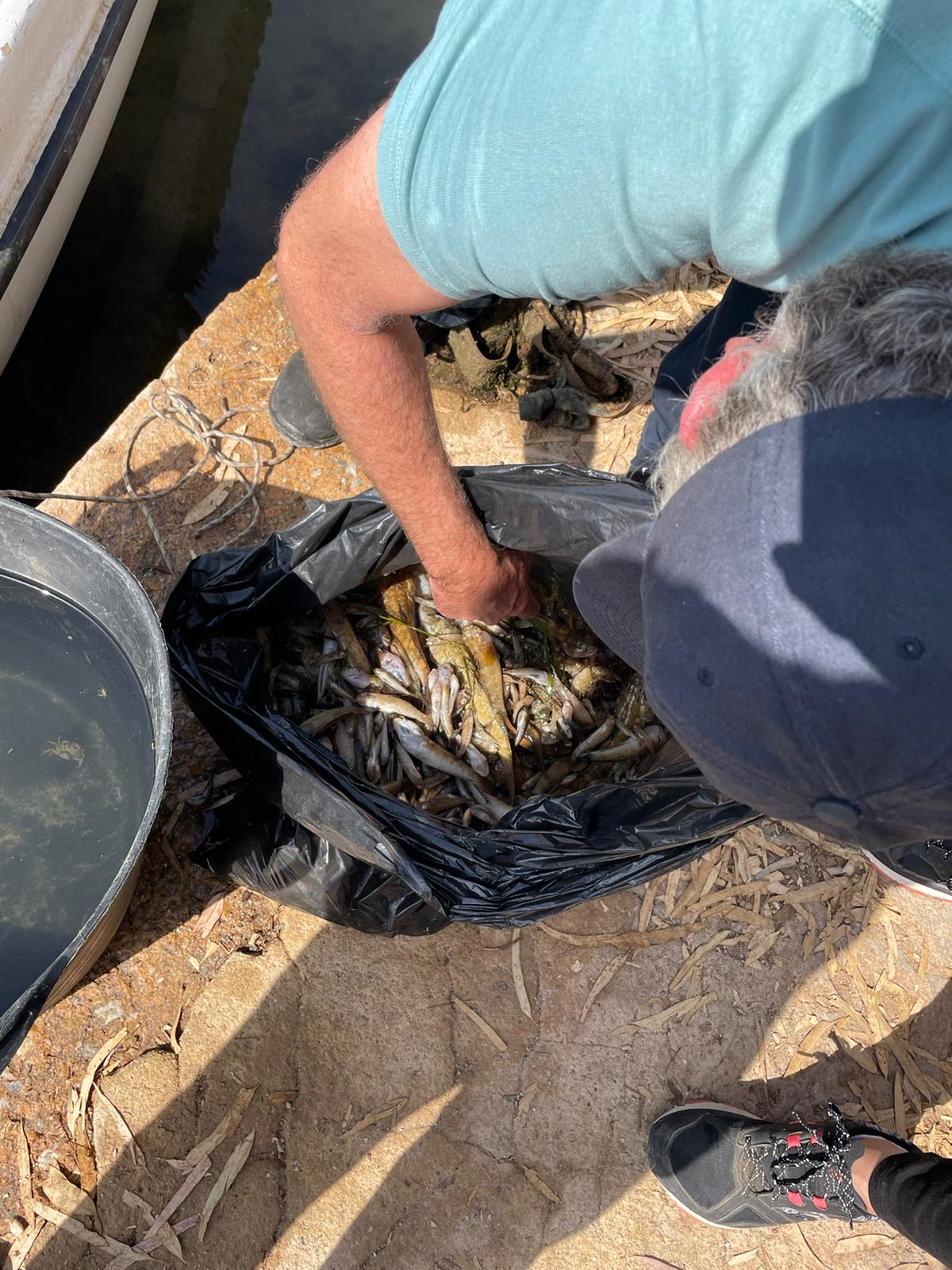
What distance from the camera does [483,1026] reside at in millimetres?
2578

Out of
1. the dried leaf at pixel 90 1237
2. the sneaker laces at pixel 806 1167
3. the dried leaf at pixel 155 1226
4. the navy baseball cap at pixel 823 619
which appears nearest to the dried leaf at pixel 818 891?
the sneaker laces at pixel 806 1167

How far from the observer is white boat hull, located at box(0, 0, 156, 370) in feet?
9.09

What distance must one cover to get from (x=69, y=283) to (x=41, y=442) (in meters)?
0.91

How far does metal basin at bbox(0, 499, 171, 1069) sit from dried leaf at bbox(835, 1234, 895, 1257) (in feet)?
7.72

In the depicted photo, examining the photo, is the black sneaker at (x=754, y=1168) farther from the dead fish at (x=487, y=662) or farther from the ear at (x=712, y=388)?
the ear at (x=712, y=388)

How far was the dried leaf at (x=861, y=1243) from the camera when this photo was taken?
255cm

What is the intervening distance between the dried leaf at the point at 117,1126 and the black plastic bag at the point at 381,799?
27.4 inches

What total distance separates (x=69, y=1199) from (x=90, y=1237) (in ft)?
0.35

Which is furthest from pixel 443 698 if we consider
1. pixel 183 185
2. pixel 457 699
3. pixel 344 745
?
pixel 183 185

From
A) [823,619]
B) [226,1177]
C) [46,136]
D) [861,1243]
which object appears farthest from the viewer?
[46,136]

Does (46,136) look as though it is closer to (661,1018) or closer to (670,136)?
(670,136)

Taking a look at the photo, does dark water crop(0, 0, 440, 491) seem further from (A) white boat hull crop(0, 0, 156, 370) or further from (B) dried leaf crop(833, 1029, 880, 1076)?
(B) dried leaf crop(833, 1029, 880, 1076)

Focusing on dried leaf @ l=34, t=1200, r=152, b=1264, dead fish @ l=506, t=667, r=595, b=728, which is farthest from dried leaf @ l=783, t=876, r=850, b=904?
dried leaf @ l=34, t=1200, r=152, b=1264

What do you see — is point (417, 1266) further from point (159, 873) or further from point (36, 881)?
point (36, 881)
